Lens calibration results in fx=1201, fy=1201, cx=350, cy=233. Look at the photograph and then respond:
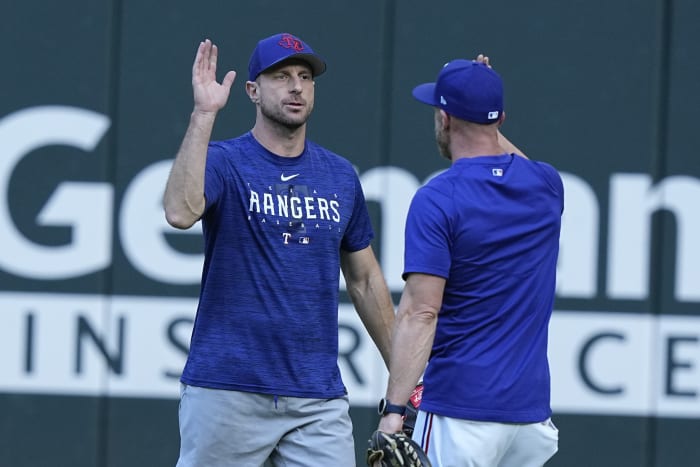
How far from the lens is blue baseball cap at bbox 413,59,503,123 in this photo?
3.56 meters

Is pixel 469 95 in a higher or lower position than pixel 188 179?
higher

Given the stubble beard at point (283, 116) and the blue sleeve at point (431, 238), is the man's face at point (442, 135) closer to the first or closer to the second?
the blue sleeve at point (431, 238)

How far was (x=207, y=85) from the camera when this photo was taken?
12.1 feet

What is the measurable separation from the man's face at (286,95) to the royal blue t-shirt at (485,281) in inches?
24.3

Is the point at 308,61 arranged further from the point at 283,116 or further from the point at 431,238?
the point at 431,238

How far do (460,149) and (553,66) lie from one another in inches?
84.1

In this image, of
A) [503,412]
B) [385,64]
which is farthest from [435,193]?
[385,64]

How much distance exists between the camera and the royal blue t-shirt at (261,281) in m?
3.80

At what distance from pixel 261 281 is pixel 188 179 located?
1.42 ft

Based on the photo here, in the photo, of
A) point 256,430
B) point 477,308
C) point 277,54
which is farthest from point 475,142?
point 256,430

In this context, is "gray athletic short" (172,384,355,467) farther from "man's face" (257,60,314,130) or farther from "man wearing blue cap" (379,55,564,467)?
"man's face" (257,60,314,130)

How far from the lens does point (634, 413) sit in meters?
5.61

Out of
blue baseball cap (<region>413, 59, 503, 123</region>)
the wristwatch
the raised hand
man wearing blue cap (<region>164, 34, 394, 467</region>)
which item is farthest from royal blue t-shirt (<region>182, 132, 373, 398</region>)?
blue baseball cap (<region>413, 59, 503, 123</region>)

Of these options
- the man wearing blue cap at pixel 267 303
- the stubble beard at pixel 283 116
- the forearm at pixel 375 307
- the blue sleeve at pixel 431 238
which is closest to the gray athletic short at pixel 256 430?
the man wearing blue cap at pixel 267 303
